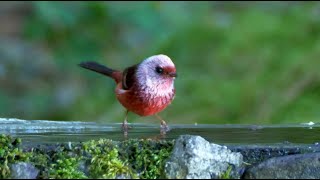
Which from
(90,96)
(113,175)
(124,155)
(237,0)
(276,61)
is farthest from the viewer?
(237,0)

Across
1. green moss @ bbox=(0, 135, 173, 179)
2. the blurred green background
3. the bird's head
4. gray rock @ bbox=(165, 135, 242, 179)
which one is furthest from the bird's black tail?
gray rock @ bbox=(165, 135, 242, 179)

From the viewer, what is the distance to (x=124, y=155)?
2.85 metres

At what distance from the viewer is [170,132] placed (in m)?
3.74

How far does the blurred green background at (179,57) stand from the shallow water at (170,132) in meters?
2.99

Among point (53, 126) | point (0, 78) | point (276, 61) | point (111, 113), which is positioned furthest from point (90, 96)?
point (53, 126)

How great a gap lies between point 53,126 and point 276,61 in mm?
3913

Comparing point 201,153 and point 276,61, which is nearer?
point 201,153

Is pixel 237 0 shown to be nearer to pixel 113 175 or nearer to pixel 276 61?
pixel 276 61

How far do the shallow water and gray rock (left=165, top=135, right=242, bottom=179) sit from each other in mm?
251

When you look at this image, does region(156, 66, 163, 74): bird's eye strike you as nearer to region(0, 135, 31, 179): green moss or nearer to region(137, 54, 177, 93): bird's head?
region(137, 54, 177, 93): bird's head

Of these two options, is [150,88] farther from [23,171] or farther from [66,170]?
[23,171]

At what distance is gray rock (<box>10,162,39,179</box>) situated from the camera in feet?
8.39

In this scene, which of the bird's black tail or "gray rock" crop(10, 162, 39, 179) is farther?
the bird's black tail

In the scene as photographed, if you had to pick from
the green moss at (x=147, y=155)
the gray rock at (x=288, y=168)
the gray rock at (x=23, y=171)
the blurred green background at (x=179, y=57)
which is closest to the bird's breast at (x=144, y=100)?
the blurred green background at (x=179, y=57)
